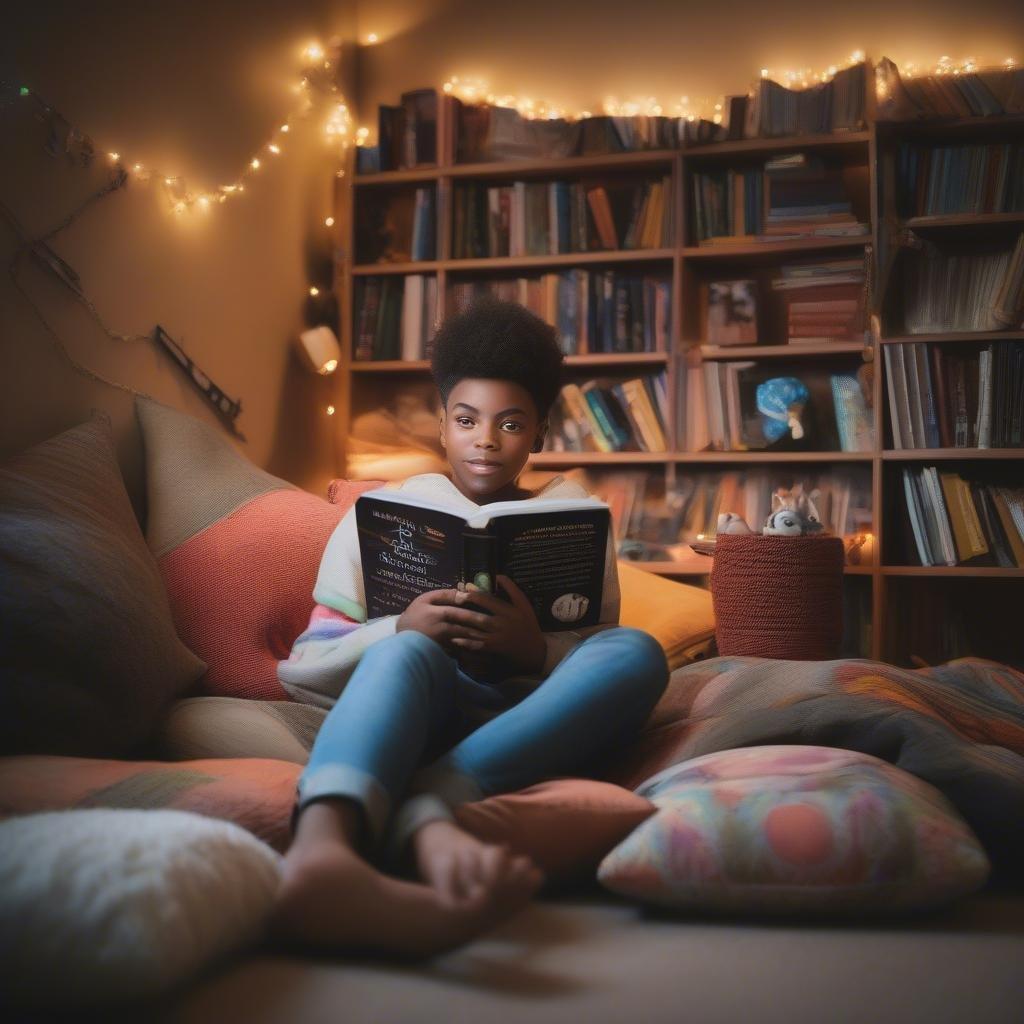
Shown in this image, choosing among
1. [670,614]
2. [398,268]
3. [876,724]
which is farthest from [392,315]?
[876,724]

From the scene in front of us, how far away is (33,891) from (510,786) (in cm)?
49

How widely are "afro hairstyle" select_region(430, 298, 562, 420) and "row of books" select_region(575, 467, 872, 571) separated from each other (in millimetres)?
1270

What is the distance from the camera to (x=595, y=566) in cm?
128

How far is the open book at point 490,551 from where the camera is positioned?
1.17 m

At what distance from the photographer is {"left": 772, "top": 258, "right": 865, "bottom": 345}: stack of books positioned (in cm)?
283

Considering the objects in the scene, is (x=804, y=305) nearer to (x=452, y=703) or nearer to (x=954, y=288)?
(x=954, y=288)

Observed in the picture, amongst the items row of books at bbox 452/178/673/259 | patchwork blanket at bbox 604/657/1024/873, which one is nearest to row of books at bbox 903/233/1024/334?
row of books at bbox 452/178/673/259

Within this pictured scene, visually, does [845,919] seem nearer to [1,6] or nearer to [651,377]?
[1,6]

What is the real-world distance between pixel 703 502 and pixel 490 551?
6.02 feet

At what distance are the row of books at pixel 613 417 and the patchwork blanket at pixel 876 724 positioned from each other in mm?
1379

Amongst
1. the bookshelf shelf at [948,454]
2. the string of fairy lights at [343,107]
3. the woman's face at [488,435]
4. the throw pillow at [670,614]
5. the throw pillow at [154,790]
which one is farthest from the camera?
the bookshelf shelf at [948,454]

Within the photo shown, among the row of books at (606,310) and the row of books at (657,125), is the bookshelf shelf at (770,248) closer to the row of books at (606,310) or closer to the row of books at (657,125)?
the row of books at (606,310)

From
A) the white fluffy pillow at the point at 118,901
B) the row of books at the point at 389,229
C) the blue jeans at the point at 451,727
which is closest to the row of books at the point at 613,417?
the row of books at the point at 389,229

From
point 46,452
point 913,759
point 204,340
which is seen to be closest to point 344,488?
point 204,340
